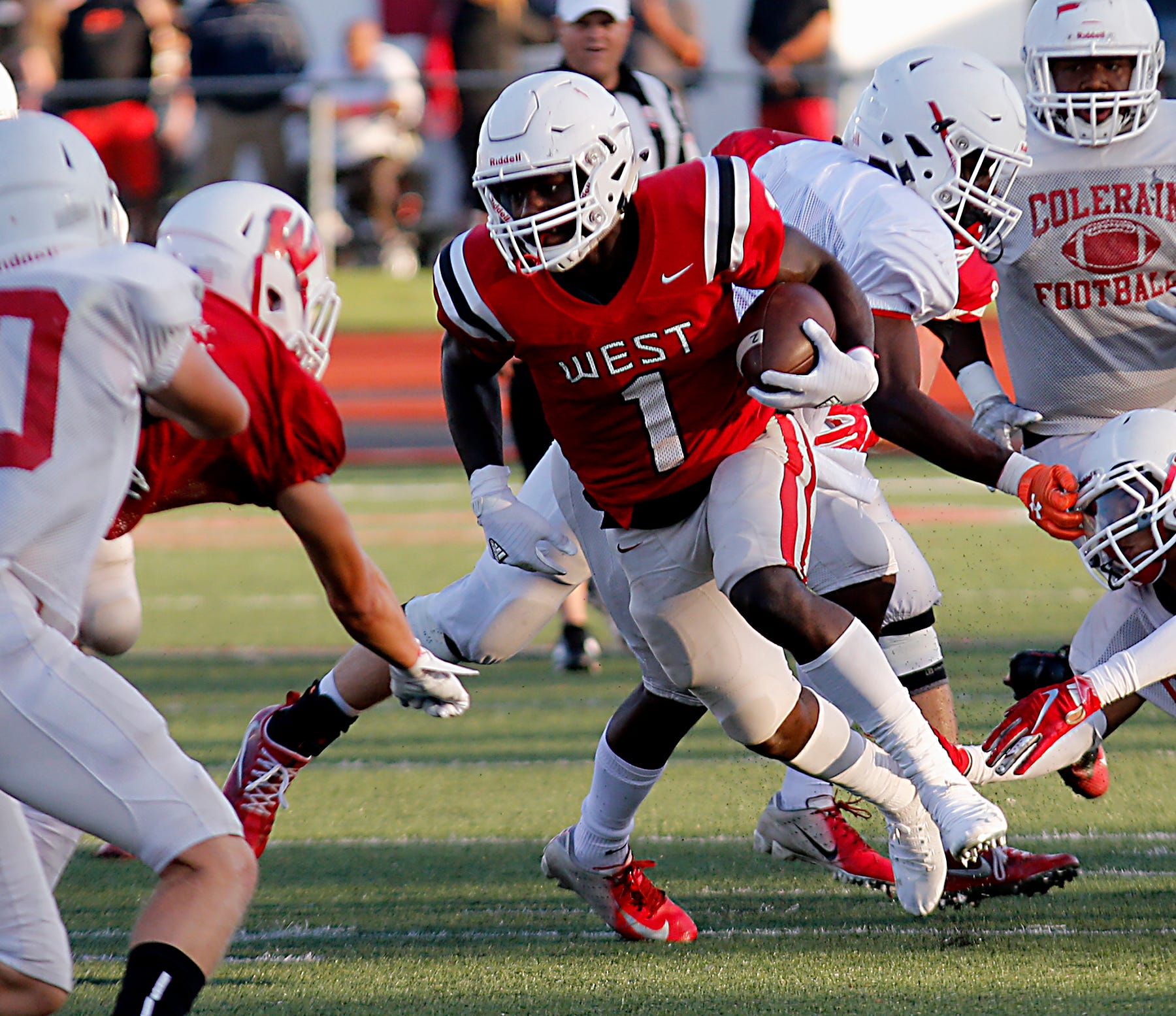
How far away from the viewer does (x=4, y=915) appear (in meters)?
2.36

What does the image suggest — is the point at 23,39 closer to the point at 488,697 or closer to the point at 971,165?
the point at 488,697

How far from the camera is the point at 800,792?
3742 mm

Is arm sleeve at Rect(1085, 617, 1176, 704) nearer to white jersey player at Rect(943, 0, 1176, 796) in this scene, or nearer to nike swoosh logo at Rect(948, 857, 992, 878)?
nike swoosh logo at Rect(948, 857, 992, 878)

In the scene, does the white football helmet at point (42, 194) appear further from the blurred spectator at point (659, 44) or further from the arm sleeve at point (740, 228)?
the blurred spectator at point (659, 44)

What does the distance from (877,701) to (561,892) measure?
1005 millimetres

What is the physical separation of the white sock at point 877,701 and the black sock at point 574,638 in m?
2.83

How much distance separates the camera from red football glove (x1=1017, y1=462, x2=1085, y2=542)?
134 inches

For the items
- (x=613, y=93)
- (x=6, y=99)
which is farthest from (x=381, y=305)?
(x=6, y=99)

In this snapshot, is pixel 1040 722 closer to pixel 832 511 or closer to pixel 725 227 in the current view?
pixel 832 511

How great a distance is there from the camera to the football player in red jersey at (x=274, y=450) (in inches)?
102

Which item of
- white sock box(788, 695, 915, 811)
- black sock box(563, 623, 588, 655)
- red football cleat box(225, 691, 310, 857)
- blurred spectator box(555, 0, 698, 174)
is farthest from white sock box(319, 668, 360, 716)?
blurred spectator box(555, 0, 698, 174)

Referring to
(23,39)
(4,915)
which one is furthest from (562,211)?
(23,39)

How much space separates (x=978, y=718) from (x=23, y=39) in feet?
30.0

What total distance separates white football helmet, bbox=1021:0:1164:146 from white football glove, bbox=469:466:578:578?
1.74 m
